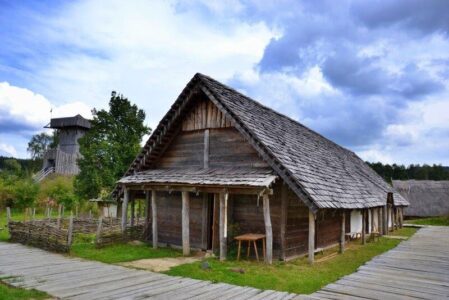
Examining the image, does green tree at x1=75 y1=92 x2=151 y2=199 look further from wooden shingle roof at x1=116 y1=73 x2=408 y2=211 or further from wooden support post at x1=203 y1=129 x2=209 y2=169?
wooden support post at x1=203 y1=129 x2=209 y2=169

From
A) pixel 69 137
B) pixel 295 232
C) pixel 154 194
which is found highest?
pixel 69 137

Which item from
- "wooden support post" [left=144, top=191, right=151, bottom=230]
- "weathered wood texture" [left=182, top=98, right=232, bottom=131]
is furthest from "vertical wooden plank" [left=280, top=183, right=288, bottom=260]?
"wooden support post" [left=144, top=191, right=151, bottom=230]

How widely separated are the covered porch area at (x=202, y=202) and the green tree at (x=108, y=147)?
882 centimetres

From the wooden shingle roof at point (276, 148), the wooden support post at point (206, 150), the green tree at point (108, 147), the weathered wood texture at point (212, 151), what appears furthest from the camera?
the green tree at point (108, 147)

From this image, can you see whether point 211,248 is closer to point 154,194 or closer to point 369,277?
point 154,194

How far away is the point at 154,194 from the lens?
14992mm

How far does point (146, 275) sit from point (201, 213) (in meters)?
5.17

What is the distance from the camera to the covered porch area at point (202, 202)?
1200 cm

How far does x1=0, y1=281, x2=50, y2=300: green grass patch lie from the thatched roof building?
40232 mm

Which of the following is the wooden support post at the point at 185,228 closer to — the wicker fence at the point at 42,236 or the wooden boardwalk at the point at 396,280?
the wicker fence at the point at 42,236

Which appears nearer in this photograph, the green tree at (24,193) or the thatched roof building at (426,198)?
the green tree at (24,193)

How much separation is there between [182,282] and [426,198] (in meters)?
39.0

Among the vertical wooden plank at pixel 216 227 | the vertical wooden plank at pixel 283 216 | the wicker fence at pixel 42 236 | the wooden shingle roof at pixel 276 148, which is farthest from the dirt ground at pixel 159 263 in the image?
the wooden shingle roof at pixel 276 148

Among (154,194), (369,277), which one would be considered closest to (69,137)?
(154,194)
